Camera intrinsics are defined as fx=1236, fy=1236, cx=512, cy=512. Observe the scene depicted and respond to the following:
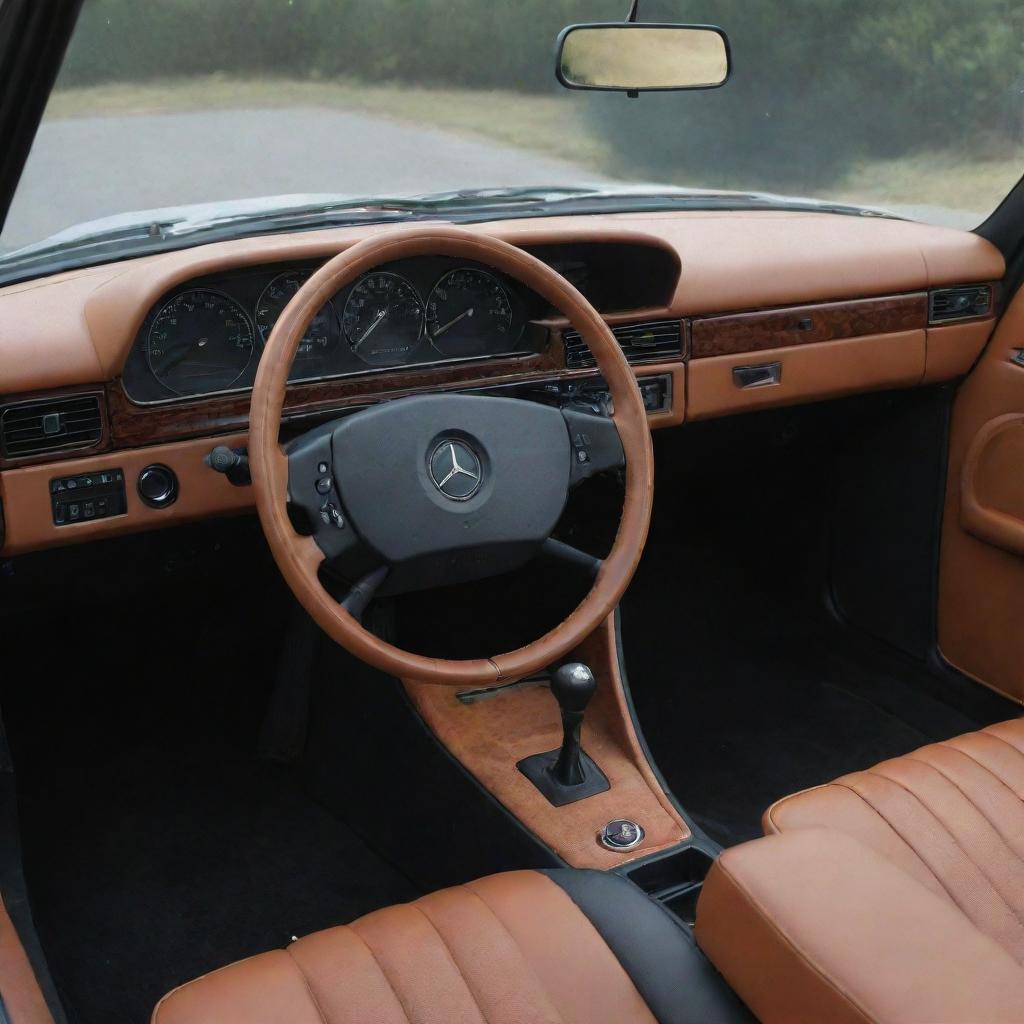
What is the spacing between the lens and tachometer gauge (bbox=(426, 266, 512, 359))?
2.41 m

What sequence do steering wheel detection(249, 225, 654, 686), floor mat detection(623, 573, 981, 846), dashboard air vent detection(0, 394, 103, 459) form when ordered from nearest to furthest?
1. steering wheel detection(249, 225, 654, 686)
2. dashboard air vent detection(0, 394, 103, 459)
3. floor mat detection(623, 573, 981, 846)

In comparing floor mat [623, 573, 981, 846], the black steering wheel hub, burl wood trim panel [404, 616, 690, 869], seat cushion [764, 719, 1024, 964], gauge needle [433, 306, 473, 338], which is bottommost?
floor mat [623, 573, 981, 846]

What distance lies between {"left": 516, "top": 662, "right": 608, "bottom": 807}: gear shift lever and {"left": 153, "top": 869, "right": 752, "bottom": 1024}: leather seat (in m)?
0.65

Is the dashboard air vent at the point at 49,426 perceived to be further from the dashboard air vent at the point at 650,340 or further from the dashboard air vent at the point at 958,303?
the dashboard air vent at the point at 958,303

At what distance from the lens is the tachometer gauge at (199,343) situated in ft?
7.19

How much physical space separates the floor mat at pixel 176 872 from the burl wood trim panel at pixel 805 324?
1394 mm

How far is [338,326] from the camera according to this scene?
2314 mm

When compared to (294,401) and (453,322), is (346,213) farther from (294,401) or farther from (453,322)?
(294,401)

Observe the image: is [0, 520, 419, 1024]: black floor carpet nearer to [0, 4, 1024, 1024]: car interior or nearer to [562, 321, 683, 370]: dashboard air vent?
[0, 4, 1024, 1024]: car interior

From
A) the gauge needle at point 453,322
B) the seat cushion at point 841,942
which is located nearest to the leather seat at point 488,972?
the seat cushion at point 841,942

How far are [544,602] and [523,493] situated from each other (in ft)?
2.63

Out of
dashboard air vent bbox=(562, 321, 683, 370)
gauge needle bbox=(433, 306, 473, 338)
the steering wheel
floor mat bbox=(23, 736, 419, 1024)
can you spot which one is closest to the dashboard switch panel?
the steering wheel

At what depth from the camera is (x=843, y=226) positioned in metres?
3.11

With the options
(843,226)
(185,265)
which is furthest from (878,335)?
(185,265)
